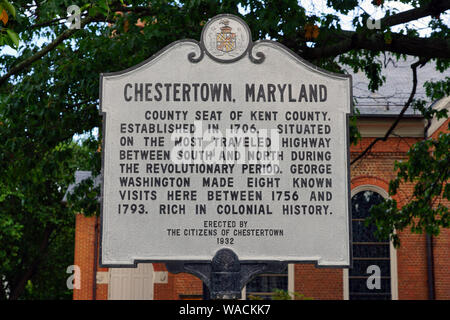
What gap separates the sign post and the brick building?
15.5m

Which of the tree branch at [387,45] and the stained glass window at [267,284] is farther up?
the tree branch at [387,45]

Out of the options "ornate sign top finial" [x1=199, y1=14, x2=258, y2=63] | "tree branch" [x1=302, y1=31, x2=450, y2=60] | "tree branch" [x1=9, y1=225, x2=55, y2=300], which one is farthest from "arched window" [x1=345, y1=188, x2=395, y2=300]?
"tree branch" [x1=9, y1=225, x2=55, y2=300]

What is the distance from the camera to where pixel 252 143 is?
5.93 metres

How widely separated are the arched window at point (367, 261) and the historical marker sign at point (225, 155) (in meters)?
16.9

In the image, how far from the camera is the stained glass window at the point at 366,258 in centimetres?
2236

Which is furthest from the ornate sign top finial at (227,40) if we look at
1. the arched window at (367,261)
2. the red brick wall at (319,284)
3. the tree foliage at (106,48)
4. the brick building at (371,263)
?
the arched window at (367,261)

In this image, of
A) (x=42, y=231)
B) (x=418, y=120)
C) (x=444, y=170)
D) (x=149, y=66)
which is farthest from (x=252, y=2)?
(x=42, y=231)

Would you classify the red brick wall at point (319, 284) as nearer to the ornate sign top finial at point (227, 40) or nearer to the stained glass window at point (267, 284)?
the stained glass window at point (267, 284)

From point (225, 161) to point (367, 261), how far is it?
58.5ft

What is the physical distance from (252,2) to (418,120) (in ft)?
47.8

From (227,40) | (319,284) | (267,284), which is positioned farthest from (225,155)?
(267,284)

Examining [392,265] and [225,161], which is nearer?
[225,161]

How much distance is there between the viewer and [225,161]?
5.89 meters

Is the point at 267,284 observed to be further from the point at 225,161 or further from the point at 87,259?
the point at 225,161
